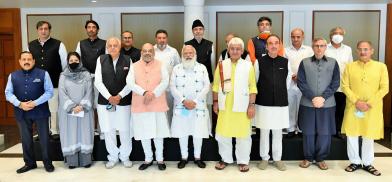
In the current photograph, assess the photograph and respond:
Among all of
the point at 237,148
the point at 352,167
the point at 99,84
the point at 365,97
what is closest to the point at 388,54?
the point at 365,97

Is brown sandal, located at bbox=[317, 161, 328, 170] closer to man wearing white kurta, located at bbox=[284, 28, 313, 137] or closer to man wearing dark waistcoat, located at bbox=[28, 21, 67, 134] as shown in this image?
man wearing white kurta, located at bbox=[284, 28, 313, 137]

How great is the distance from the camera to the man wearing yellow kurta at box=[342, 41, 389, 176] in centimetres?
432

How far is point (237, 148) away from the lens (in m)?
4.59

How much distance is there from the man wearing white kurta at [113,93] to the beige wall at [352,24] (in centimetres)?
420

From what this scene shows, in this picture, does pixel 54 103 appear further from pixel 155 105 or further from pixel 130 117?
pixel 155 105

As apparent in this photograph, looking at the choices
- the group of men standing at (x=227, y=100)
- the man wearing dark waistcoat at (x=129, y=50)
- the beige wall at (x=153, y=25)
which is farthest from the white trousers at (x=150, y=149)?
the beige wall at (x=153, y=25)

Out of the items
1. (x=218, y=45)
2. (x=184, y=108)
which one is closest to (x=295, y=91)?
(x=184, y=108)

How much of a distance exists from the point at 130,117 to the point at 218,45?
326cm

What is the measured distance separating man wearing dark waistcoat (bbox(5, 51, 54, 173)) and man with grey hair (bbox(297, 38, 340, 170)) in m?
2.95

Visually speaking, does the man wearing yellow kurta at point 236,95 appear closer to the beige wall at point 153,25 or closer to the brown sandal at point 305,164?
the brown sandal at point 305,164

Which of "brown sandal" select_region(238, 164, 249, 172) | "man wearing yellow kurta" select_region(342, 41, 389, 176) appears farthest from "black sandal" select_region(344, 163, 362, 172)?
"brown sandal" select_region(238, 164, 249, 172)

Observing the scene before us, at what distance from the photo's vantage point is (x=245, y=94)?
4.38 meters

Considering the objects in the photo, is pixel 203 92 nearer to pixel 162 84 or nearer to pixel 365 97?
pixel 162 84

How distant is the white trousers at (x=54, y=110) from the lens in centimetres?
516
